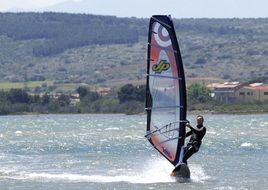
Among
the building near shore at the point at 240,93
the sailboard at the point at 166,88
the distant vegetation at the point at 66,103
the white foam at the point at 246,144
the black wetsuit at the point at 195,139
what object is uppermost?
the sailboard at the point at 166,88

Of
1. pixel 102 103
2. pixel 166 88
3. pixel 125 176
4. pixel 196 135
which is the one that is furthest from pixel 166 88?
pixel 102 103

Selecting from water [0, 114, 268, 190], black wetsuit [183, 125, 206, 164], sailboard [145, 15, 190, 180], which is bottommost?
water [0, 114, 268, 190]

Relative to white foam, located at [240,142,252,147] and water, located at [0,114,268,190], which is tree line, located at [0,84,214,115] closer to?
water, located at [0,114,268,190]

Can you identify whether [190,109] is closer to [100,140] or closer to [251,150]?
[100,140]

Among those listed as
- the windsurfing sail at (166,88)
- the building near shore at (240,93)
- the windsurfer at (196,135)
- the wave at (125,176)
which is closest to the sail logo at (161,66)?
the windsurfing sail at (166,88)

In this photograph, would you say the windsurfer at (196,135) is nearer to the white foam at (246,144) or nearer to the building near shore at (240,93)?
the white foam at (246,144)

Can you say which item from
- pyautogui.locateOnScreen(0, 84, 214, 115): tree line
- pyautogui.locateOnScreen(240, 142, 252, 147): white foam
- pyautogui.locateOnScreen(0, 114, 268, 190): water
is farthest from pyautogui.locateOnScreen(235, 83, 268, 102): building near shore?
pyautogui.locateOnScreen(240, 142, 252, 147): white foam

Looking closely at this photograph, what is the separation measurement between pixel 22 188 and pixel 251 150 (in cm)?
1602

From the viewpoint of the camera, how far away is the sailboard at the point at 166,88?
2502 cm

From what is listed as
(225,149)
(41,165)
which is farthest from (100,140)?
(41,165)

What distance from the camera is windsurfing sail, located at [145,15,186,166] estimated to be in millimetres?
25016

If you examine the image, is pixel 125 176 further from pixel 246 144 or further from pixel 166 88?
A: pixel 246 144

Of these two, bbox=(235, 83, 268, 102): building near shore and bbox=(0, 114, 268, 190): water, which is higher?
bbox=(0, 114, 268, 190): water

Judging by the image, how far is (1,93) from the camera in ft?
442
